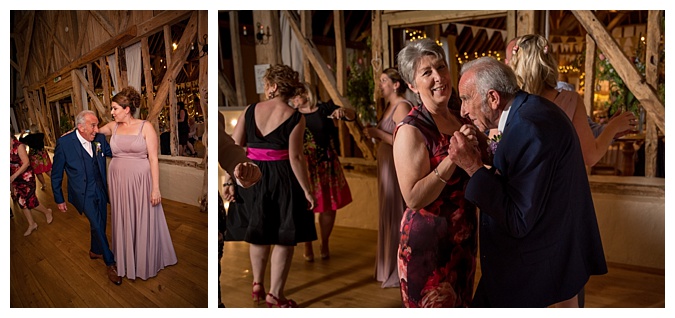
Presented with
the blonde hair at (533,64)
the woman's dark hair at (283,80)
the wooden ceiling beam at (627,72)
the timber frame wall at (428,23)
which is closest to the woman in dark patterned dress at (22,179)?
the woman's dark hair at (283,80)

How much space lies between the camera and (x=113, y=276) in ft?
8.04

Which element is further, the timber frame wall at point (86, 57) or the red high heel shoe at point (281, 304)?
the red high heel shoe at point (281, 304)

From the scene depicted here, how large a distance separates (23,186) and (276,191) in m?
1.69

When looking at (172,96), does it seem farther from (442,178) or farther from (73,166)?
(442,178)

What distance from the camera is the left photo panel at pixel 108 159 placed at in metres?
2.36

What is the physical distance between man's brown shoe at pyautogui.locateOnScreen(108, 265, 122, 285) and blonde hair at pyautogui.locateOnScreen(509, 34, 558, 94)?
6.07 ft

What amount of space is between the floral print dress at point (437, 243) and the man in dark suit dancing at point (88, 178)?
116 centimetres

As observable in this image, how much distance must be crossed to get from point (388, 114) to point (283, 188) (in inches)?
40.1

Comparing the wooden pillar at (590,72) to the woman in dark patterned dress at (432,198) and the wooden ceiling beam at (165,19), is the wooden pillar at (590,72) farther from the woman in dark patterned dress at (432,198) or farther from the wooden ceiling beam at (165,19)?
the wooden ceiling beam at (165,19)

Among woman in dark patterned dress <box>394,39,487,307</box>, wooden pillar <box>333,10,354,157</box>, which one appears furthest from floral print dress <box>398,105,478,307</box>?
wooden pillar <box>333,10,354,157</box>

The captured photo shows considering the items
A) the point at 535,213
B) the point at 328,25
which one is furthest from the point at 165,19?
the point at 328,25

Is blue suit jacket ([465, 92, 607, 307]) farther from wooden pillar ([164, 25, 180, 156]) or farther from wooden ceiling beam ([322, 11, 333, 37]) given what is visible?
wooden ceiling beam ([322, 11, 333, 37])
